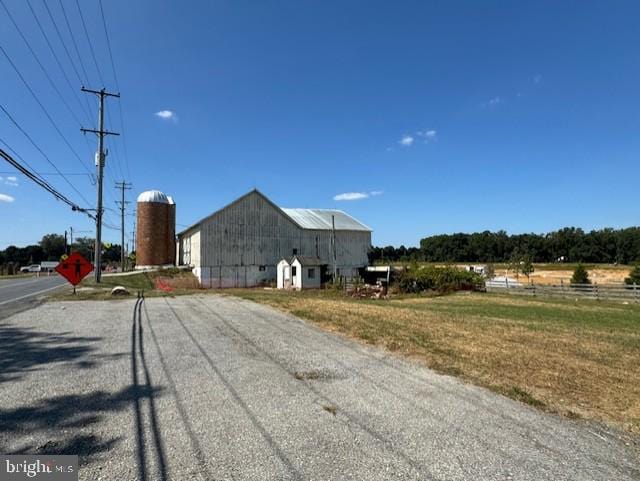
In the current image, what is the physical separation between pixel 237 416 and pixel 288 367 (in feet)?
7.06

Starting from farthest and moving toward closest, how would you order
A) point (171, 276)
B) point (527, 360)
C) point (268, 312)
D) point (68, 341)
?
point (171, 276) → point (268, 312) → point (68, 341) → point (527, 360)

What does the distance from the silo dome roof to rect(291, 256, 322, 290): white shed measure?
69.5 ft

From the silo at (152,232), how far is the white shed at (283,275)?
57.0 feet

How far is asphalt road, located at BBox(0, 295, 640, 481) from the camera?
329 centimetres

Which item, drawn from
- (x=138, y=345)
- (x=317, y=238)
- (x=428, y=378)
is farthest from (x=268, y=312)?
(x=317, y=238)

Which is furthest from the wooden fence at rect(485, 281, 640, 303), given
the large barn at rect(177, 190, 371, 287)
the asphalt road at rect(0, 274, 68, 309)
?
the asphalt road at rect(0, 274, 68, 309)

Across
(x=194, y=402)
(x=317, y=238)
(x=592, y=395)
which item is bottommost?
(x=592, y=395)

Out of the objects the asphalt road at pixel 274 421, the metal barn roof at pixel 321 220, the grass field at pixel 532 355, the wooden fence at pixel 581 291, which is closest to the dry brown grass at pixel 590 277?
the wooden fence at pixel 581 291

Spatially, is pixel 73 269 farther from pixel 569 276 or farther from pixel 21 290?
pixel 569 276

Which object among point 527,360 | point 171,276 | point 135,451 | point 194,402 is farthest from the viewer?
point 171,276

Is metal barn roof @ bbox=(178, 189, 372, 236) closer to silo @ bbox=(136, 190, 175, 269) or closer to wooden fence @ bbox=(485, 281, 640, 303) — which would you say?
silo @ bbox=(136, 190, 175, 269)

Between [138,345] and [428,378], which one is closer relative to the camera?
[428,378]

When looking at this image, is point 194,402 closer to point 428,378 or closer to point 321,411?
point 321,411

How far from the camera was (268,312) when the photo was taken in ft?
43.9
